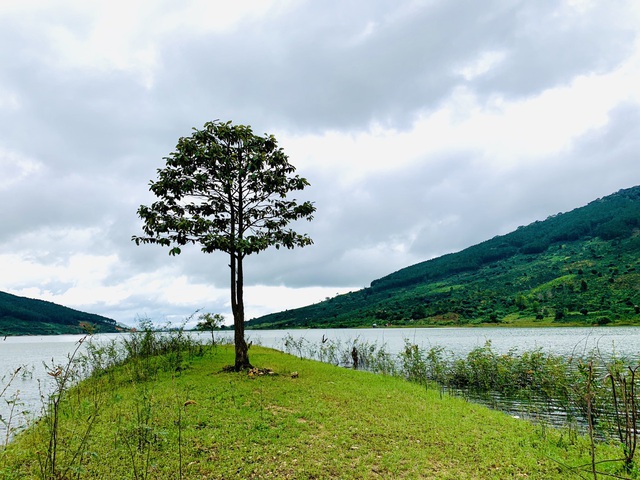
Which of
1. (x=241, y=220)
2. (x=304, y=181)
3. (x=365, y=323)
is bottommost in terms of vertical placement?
(x=365, y=323)

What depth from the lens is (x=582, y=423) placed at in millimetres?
14195

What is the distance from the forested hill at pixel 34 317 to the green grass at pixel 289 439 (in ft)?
523

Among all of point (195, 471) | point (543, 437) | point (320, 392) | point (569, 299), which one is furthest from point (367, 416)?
point (569, 299)

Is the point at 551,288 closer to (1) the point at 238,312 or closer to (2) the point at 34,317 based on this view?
(1) the point at 238,312

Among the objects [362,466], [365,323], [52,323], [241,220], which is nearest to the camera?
[362,466]

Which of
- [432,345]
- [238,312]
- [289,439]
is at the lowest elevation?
[432,345]

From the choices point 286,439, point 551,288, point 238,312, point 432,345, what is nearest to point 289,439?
point 286,439

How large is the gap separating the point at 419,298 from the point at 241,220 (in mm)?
171070

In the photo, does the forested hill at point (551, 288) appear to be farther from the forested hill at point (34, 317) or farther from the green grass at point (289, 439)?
the forested hill at point (34, 317)

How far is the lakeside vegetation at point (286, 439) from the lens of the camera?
7684mm

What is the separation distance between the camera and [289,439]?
30.7ft

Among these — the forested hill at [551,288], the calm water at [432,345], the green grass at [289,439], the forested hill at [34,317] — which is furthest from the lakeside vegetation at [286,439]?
the forested hill at [34,317]

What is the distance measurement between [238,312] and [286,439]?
930 cm

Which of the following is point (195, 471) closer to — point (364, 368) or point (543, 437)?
point (543, 437)
